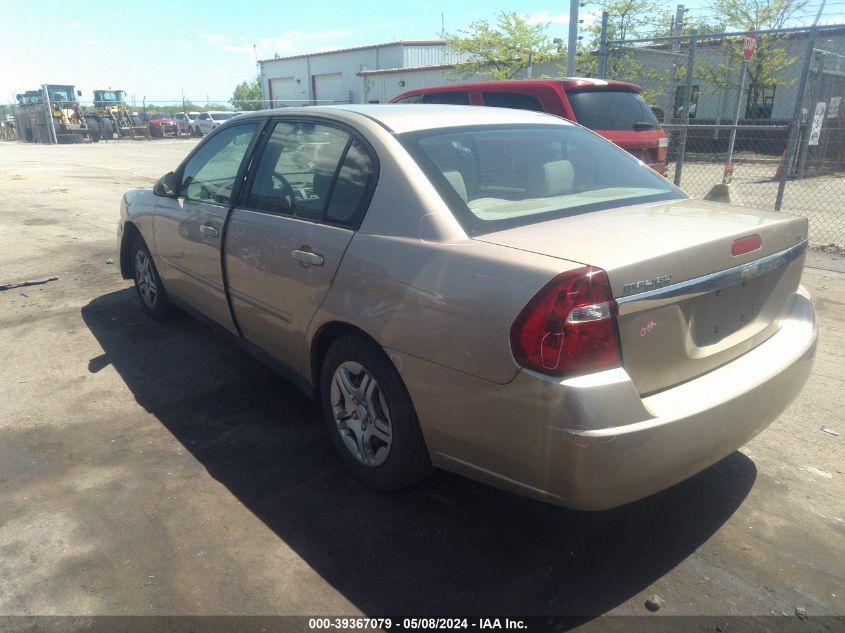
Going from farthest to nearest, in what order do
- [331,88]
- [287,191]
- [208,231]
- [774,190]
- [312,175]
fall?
[331,88] → [774,190] → [208,231] → [287,191] → [312,175]

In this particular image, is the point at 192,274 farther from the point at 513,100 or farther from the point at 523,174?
the point at 513,100

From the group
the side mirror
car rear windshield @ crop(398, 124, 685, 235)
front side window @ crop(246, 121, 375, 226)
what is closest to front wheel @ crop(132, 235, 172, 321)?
the side mirror

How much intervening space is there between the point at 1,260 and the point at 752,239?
7.75 m

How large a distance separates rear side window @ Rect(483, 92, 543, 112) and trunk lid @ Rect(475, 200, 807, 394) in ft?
16.4

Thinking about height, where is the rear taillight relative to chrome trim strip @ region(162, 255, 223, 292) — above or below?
above

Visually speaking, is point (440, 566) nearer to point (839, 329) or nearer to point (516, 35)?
point (839, 329)

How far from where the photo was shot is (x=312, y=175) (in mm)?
3254

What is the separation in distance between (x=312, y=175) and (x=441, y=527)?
1.79 m

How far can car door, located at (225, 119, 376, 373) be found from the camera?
296cm

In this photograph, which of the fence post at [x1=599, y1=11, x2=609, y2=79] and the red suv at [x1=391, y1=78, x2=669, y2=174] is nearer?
the red suv at [x1=391, y1=78, x2=669, y2=174]

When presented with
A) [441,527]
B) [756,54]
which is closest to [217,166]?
[441,527]

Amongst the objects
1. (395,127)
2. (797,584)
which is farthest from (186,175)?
(797,584)

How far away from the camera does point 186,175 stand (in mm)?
4477

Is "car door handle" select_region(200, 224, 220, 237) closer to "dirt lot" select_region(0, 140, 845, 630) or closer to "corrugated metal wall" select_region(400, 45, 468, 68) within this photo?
"dirt lot" select_region(0, 140, 845, 630)
